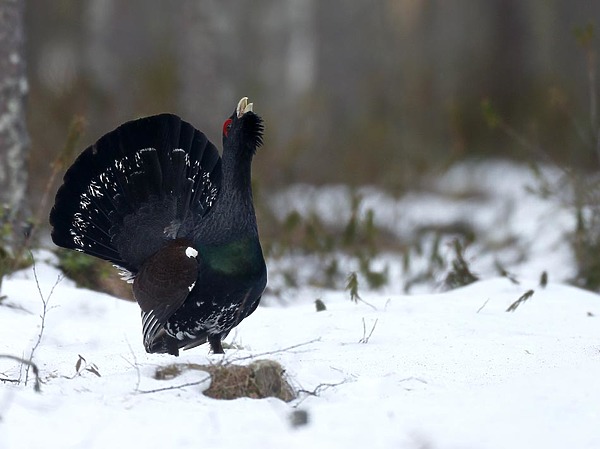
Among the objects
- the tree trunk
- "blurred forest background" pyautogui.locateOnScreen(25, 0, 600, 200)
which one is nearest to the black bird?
the tree trunk

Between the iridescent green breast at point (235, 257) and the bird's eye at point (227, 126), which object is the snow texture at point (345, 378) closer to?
the iridescent green breast at point (235, 257)

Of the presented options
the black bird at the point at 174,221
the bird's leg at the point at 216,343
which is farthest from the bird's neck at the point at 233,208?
the bird's leg at the point at 216,343

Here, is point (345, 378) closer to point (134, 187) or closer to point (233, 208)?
point (233, 208)

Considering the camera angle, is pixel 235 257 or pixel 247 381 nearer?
pixel 247 381

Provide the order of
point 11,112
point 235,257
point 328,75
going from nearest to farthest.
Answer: point 235,257 → point 11,112 → point 328,75

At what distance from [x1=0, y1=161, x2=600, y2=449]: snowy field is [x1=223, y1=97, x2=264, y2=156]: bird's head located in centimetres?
95

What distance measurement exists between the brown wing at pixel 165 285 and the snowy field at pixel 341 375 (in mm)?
200

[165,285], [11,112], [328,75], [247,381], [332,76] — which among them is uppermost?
[328,75]

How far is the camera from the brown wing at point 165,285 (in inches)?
165

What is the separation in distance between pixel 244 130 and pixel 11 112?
257 centimetres

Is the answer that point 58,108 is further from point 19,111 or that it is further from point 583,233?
point 583,233

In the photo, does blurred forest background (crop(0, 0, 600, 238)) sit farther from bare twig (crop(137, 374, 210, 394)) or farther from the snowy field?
bare twig (crop(137, 374, 210, 394))

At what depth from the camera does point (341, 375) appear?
3898 millimetres

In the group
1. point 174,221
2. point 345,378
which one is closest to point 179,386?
point 345,378
